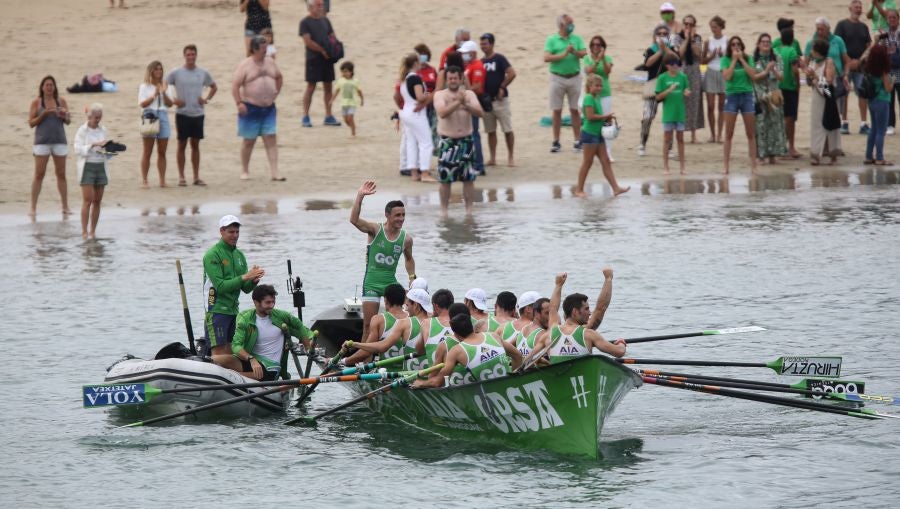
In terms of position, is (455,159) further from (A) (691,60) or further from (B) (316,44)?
(B) (316,44)

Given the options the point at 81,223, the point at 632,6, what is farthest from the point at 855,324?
the point at 632,6

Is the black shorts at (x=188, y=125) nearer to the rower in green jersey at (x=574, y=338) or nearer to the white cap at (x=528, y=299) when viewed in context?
the white cap at (x=528, y=299)

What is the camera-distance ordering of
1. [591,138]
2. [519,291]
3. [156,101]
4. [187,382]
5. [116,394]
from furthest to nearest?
1. [156,101]
2. [591,138]
3. [519,291]
4. [187,382]
5. [116,394]

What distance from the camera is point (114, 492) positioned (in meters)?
11.7

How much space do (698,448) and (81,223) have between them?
1212cm

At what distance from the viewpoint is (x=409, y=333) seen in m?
12.9

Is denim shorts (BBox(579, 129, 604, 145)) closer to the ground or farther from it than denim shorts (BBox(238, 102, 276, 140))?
closer to the ground

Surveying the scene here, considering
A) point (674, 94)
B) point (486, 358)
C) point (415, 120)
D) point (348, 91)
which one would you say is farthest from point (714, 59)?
point (486, 358)

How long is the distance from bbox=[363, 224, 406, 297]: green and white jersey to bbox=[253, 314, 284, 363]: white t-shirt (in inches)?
48.0

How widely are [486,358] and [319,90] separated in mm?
18378

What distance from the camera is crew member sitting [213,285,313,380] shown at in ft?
43.4

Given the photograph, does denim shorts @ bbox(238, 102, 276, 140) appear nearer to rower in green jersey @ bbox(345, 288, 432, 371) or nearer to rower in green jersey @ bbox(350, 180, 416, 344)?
rower in green jersey @ bbox(350, 180, 416, 344)

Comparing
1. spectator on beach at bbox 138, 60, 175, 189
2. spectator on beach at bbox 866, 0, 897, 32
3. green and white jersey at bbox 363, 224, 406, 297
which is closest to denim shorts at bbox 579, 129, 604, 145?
spectator on beach at bbox 138, 60, 175, 189

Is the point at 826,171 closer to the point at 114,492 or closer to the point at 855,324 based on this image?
the point at 855,324
